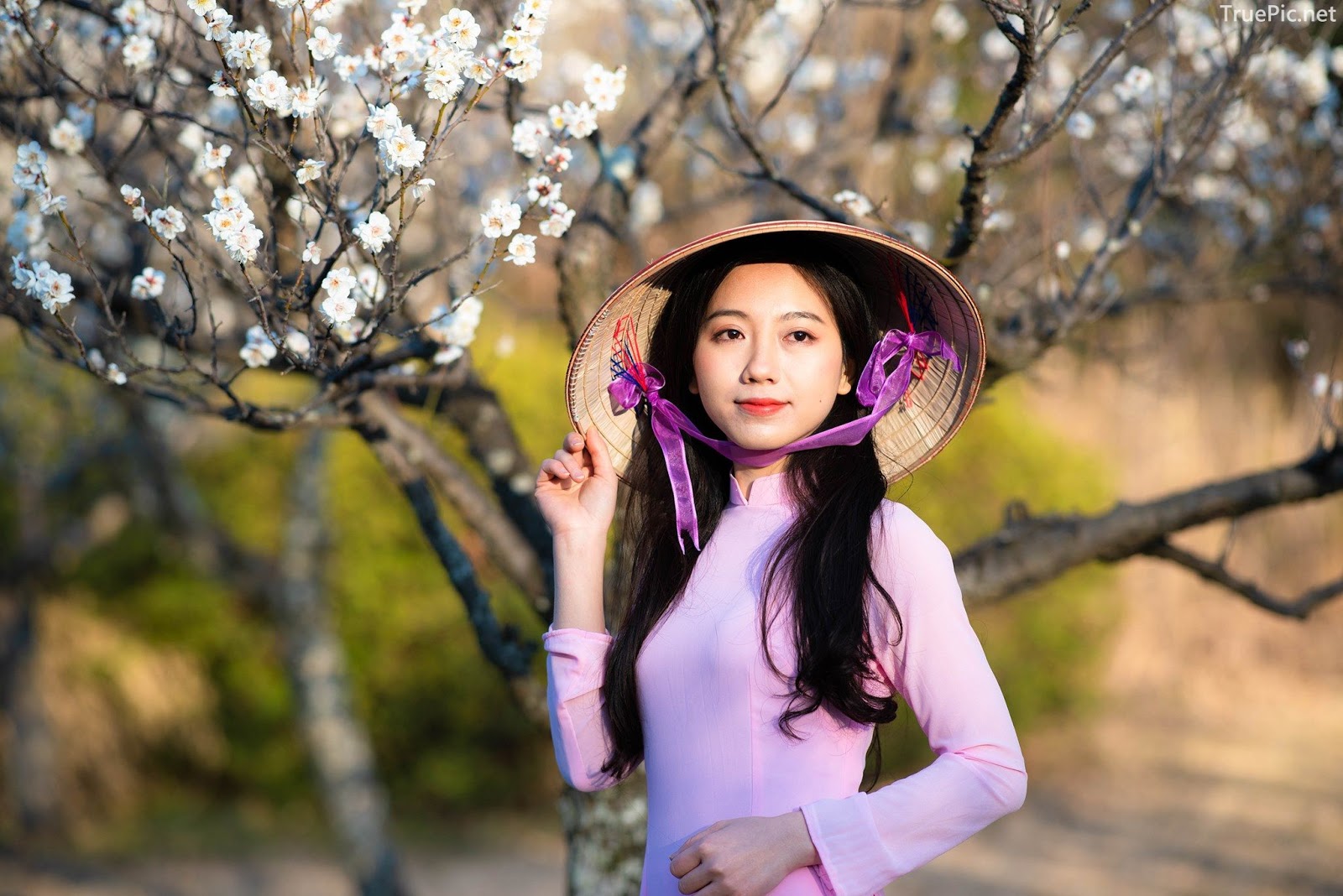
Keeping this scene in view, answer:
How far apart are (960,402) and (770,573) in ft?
1.38

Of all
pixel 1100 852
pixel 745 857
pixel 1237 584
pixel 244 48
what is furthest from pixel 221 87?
pixel 1100 852

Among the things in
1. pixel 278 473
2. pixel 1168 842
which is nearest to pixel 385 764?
pixel 278 473

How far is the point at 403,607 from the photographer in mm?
5496

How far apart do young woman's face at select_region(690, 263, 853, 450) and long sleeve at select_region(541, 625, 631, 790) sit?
0.37m

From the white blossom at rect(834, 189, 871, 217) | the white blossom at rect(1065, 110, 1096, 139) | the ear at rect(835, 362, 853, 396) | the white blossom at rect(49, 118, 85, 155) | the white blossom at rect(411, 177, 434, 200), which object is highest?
the white blossom at rect(49, 118, 85, 155)

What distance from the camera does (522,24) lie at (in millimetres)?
1719

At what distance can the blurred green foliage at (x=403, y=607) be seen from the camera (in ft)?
18.2

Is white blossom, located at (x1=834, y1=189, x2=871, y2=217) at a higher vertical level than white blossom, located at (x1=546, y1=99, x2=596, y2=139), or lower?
lower

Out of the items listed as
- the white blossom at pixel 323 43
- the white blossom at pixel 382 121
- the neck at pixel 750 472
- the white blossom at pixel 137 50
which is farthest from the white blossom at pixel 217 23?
the neck at pixel 750 472

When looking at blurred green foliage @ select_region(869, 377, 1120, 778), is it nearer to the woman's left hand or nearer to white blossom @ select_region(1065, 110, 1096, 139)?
white blossom @ select_region(1065, 110, 1096, 139)

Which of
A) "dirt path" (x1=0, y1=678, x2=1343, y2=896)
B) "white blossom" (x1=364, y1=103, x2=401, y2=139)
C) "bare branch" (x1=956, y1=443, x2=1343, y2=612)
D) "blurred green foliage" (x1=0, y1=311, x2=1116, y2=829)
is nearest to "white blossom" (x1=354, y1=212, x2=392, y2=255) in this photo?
"white blossom" (x1=364, y1=103, x2=401, y2=139)

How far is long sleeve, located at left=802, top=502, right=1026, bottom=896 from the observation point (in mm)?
1507

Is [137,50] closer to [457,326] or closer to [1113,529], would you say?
[457,326]

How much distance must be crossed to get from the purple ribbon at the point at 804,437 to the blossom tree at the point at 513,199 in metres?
0.29
